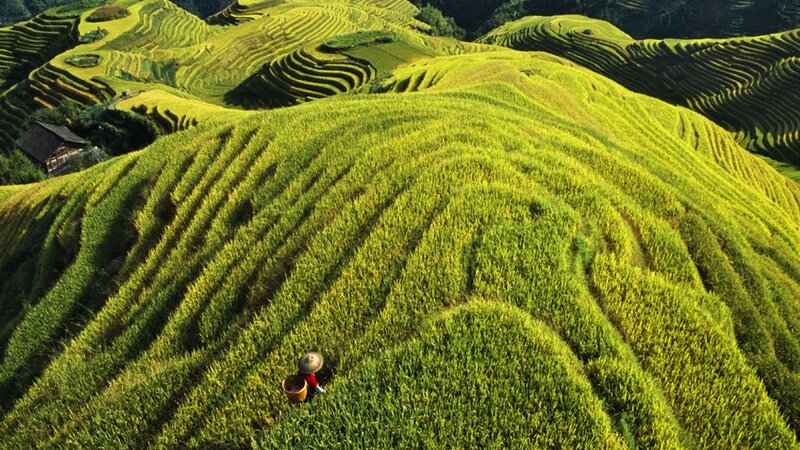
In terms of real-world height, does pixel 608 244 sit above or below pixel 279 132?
above

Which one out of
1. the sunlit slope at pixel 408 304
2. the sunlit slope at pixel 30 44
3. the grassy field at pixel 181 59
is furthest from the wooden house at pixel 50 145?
the sunlit slope at pixel 408 304

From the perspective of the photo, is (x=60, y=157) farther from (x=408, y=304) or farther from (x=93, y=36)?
(x=408, y=304)

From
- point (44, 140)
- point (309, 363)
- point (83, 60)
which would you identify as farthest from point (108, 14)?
point (309, 363)

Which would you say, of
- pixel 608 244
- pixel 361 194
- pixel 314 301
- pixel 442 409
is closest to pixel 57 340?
pixel 314 301

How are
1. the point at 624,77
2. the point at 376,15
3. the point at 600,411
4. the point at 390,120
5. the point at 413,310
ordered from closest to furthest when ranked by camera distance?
the point at 600,411 → the point at 413,310 → the point at 390,120 → the point at 624,77 → the point at 376,15

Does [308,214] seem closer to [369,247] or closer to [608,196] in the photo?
[369,247]

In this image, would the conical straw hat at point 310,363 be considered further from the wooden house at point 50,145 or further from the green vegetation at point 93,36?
the green vegetation at point 93,36

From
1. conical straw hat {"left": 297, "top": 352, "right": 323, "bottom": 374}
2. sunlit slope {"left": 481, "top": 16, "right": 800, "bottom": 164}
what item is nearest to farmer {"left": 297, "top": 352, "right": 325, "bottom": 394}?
conical straw hat {"left": 297, "top": 352, "right": 323, "bottom": 374}
